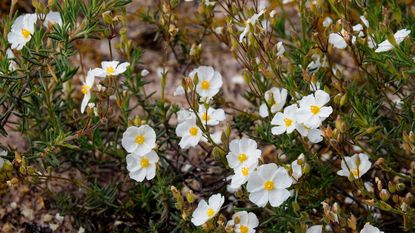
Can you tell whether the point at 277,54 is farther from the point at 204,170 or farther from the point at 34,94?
the point at 34,94

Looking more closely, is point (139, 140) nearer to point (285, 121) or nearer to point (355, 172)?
point (285, 121)

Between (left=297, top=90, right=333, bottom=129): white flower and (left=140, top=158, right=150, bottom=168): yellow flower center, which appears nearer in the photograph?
(left=297, top=90, right=333, bottom=129): white flower

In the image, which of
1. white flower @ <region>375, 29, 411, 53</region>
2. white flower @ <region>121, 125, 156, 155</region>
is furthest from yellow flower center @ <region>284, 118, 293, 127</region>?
white flower @ <region>121, 125, 156, 155</region>

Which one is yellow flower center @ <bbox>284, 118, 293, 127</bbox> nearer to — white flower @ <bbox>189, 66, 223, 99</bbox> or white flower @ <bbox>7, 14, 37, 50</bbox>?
white flower @ <bbox>189, 66, 223, 99</bbox>

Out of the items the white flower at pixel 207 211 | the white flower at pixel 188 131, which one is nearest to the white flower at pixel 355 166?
the white flower at pixel 207 211

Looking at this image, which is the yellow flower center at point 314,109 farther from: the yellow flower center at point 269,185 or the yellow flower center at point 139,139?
the yellow flower center at point 139,139

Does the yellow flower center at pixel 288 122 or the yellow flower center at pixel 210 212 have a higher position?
the yellow flower center at pixel 288 122
